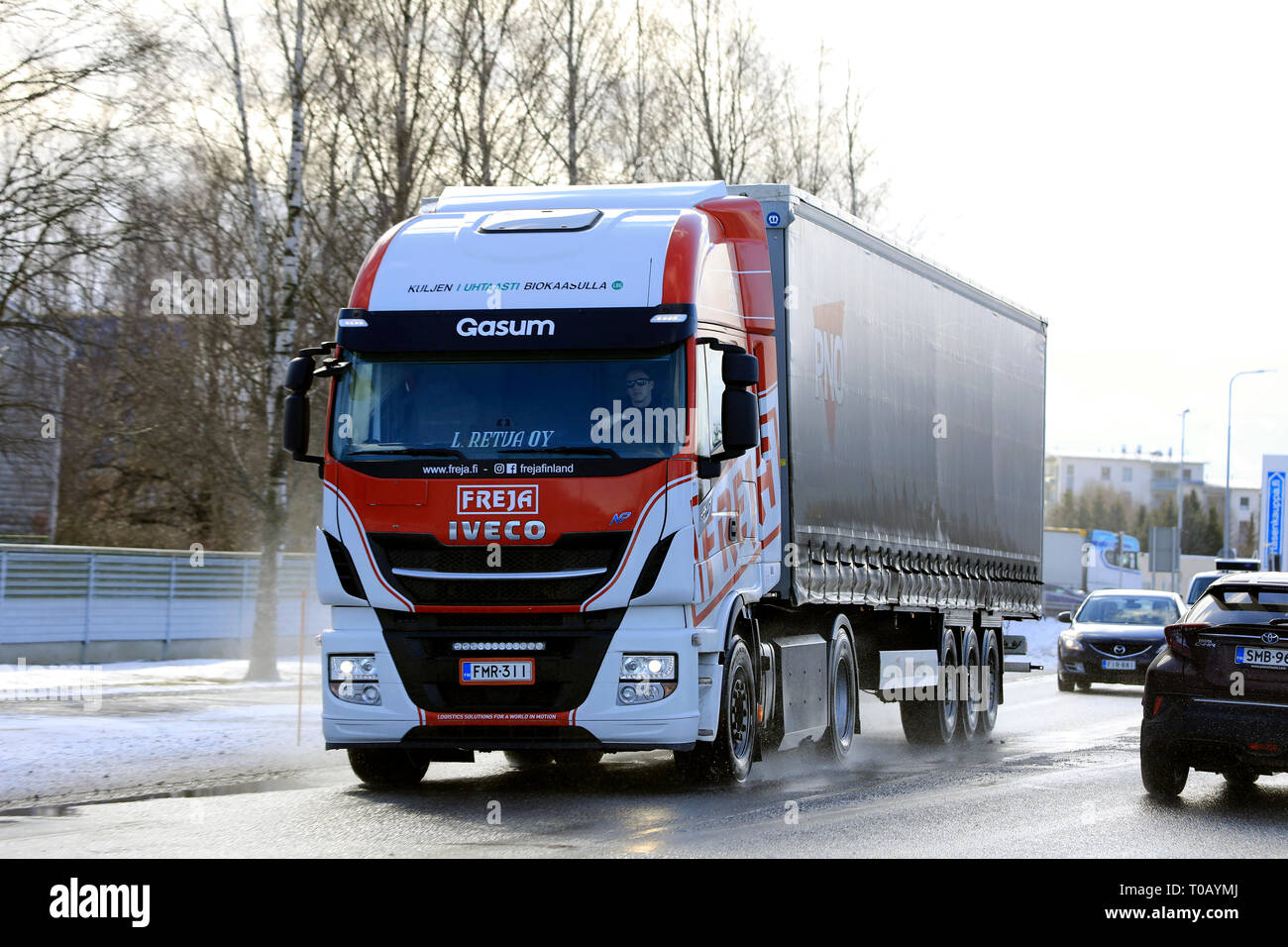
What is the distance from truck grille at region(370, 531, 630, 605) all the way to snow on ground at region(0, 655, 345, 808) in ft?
9.50

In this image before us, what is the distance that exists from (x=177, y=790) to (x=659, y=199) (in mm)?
5438

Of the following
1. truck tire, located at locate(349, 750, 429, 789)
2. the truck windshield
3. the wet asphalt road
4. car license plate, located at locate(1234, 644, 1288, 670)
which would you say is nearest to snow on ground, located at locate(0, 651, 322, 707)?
the wet asphalt road

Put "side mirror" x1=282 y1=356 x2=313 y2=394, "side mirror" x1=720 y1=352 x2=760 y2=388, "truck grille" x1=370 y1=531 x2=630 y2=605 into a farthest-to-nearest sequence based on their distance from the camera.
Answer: "side mirror" x1=282 y1=356 x2=313 y2=394, "side mirror" x1=720 y1=352 x2=760 y2=388, "truck grille" x1=370 y1=531 x2=630 y2=605

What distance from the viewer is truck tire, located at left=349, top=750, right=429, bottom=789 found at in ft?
40.7

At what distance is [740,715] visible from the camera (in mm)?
12312

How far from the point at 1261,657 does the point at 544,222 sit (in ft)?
18.3

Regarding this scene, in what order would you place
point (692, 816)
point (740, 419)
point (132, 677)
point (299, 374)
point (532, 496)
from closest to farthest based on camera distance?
point (692, 816), point (532, 496), point (740, 419), point (299, 374), point (132, 677)

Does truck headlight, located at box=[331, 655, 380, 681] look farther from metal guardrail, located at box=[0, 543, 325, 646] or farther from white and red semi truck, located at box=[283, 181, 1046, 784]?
metal guardrail, located at box=[0, 543, 325, 646]

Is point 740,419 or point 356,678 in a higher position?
point 740,419

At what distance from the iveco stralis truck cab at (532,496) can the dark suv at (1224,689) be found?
9.92ft
